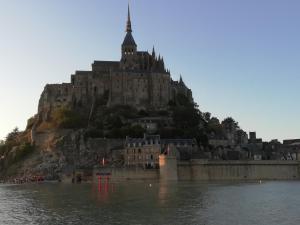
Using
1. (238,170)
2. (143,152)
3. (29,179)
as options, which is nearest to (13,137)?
(29,179)

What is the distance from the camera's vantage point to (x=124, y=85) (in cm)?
9712

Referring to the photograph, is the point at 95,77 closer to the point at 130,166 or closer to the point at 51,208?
the point at 130,166

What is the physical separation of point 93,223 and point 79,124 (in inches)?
2508

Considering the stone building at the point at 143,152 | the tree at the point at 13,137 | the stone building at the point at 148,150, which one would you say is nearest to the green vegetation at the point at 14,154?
the tree at the point at 13,137

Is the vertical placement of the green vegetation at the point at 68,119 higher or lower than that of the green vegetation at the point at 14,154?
higher

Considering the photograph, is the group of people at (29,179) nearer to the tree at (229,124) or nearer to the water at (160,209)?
the water at (160,209)

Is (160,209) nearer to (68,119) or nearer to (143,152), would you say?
(143,152)

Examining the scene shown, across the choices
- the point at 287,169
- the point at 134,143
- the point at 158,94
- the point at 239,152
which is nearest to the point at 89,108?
the point at 158,94

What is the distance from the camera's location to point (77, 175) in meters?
75.7

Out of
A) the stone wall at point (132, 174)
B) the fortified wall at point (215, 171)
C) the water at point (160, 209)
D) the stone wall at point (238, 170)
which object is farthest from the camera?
the stone wall at point (238, 170)

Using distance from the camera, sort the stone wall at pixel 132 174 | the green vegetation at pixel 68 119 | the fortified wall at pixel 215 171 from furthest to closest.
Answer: the green vegetation at pixel 68 119
the stone wall at pixel 132 174
the fortified wall at pixel 215 171

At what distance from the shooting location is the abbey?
97.1 m

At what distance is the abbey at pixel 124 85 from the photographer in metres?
97.1

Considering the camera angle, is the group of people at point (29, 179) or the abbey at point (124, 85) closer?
the group of people at point (29, 179)
